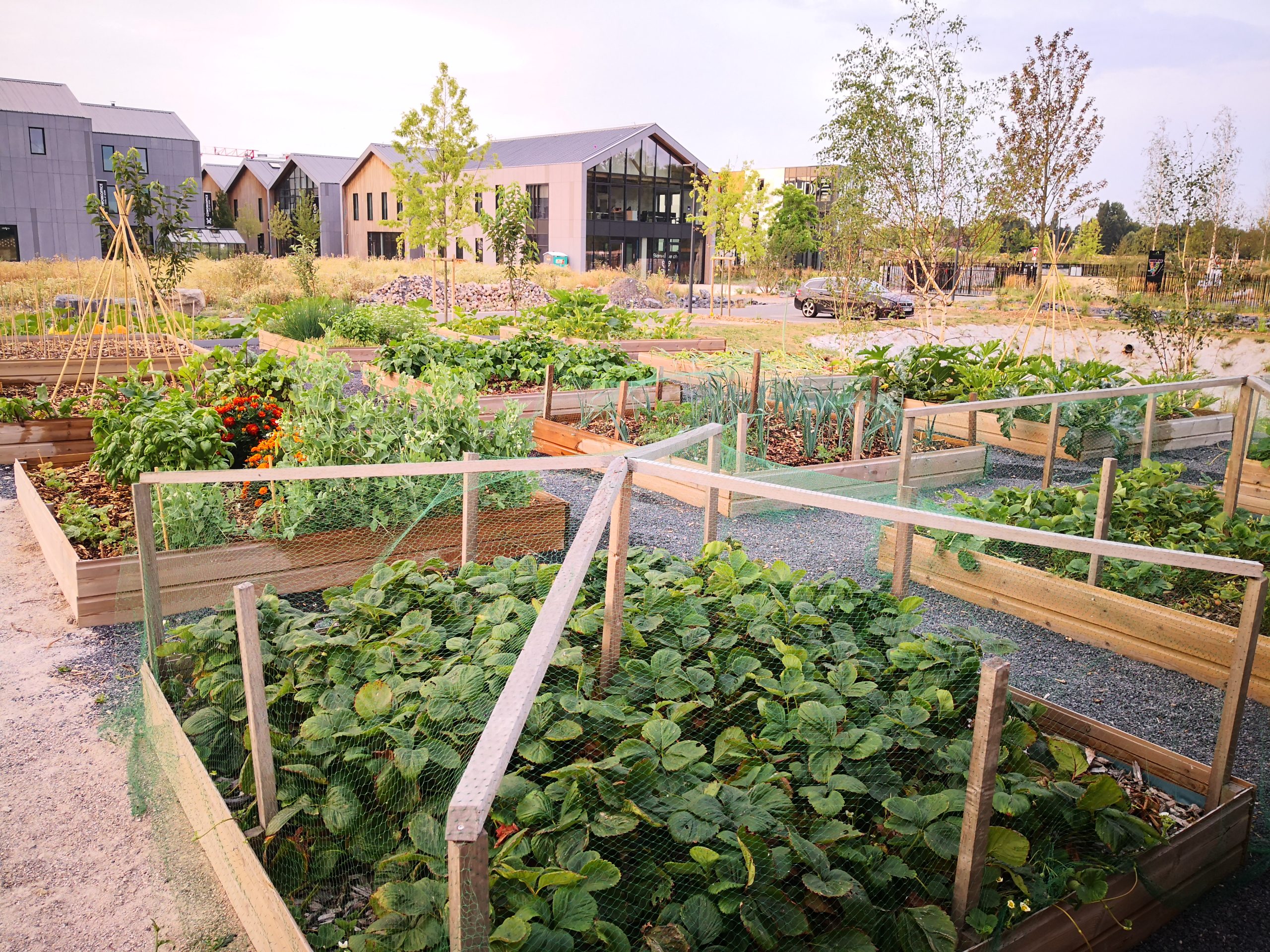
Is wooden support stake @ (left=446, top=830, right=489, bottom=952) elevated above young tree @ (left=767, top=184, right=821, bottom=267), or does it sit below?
below

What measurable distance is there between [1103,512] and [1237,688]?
5.57 ft

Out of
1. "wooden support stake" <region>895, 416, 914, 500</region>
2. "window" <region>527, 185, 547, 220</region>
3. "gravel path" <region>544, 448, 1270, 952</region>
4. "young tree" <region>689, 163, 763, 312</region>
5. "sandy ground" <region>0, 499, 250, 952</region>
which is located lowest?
"sandy ground" <region>0, 499, 250, 952</region>

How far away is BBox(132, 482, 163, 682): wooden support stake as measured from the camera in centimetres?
303

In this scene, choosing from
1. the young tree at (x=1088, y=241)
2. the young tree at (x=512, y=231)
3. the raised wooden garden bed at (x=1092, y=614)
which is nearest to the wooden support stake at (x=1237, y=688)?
the raised wooden garden bed at (x=1092, y=614)

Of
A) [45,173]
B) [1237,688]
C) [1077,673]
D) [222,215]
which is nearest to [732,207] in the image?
[1077,673]

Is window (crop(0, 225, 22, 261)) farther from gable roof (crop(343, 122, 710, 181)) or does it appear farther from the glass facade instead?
the glass facade

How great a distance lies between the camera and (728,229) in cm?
2019

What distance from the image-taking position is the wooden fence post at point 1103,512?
Answer: 3.90 metres

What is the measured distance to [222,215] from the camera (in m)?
42.8

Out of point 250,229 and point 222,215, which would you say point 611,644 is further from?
point 222,215

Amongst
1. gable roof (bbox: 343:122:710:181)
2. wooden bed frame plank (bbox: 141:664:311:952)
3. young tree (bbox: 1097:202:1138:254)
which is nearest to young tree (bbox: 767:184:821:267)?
gable roof (bbox: 343:122:710:181)

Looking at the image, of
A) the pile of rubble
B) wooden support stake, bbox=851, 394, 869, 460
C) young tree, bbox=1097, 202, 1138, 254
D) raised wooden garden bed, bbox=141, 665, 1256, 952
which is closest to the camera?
raised wooden garden bed, bbox=141, 665, 1256, 952

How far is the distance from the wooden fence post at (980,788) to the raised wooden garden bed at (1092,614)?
1.79 metres

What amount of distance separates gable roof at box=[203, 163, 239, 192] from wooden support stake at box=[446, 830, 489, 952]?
54675 millimetres
